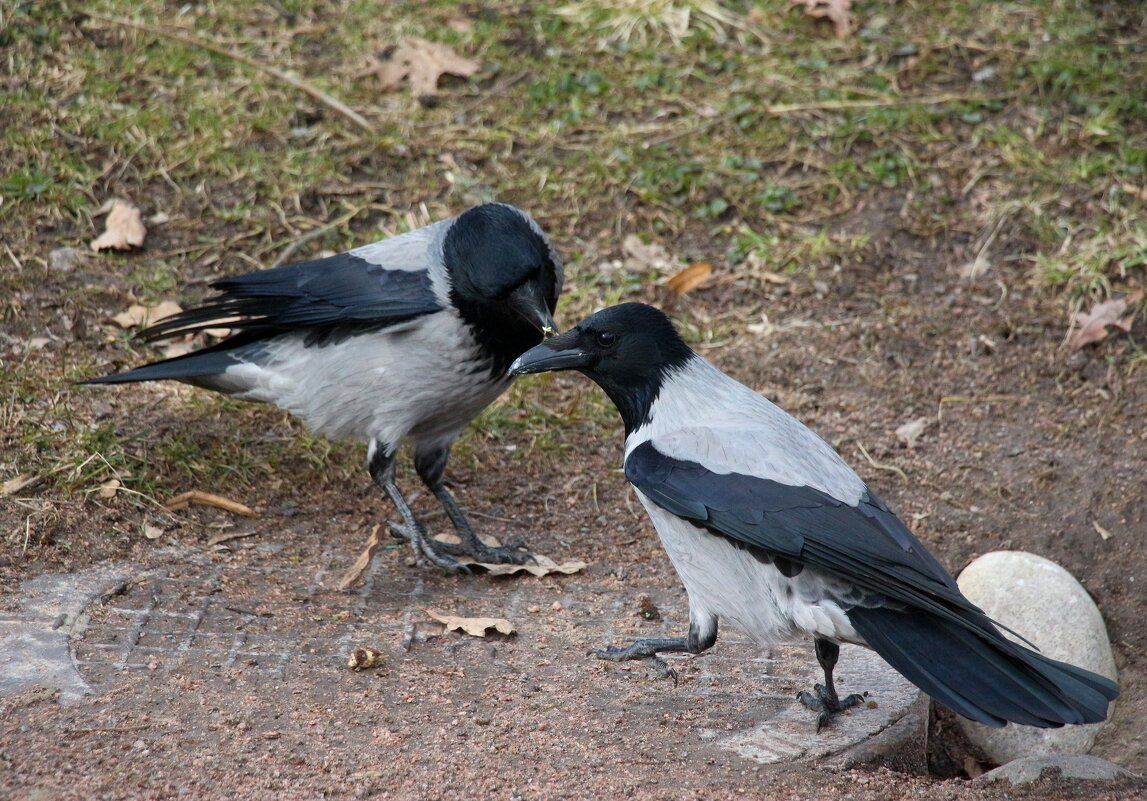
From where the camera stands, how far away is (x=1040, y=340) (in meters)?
6.16

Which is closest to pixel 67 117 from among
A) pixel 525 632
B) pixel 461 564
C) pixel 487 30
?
pixel 487 30

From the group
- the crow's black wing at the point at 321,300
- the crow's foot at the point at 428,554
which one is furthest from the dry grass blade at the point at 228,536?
the crow's black wing at the point at 321,300

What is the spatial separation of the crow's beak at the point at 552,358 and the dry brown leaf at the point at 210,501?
4.90ft

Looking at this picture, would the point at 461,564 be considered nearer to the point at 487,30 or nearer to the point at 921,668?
the point at 921,668

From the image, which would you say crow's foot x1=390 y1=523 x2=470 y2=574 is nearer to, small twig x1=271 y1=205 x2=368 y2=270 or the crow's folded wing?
the crow's folded wing

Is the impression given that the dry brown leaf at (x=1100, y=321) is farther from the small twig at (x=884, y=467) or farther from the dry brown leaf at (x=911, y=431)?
the small twig at (x=884, y=467)

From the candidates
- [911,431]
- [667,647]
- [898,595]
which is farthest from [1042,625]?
[911,431]

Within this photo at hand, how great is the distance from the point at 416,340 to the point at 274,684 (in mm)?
1581

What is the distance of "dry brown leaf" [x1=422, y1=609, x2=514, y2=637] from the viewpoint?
14.5 ft

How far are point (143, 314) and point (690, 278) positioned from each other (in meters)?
2.82

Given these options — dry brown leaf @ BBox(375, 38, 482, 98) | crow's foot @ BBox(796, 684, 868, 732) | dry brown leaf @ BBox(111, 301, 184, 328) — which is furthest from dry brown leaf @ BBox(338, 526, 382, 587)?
dry brown leaf @ BBox(375, 38, 482, 98)

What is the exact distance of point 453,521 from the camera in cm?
532

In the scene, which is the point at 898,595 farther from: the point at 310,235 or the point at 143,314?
the point at 310,235

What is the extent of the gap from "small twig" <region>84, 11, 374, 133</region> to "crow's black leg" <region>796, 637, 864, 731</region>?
476 centimetres
